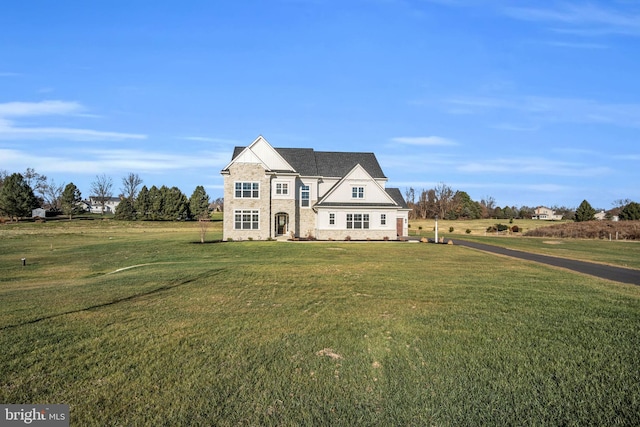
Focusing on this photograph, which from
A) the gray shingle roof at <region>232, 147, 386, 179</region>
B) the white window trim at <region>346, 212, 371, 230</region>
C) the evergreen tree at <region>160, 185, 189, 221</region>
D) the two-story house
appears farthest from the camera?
the evergreen tree at <region>160, 185, 189, 221</region>

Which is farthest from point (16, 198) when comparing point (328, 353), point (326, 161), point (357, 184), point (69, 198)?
point (328, 353)

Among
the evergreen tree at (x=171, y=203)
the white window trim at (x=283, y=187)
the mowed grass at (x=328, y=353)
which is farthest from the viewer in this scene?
the evergreen tree at (x=171, y=203)

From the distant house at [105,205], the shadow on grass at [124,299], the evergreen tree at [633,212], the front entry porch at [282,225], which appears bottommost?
the shadow on grass at [124,299]

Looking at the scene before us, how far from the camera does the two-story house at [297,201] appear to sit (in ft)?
123

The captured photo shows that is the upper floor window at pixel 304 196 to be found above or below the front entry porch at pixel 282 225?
above

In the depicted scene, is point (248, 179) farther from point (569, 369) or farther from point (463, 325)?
point (569, 369)

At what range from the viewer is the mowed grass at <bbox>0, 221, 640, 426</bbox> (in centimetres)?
516

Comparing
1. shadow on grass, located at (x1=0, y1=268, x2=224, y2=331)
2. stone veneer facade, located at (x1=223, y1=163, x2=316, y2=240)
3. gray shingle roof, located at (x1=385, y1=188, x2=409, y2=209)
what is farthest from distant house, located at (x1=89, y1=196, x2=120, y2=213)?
shadow on grass, located at (x1=0, y1=268, x2=224, y2=331)

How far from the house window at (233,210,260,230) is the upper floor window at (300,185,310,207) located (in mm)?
5301

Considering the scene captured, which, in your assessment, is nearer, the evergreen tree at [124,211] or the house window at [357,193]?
the house window at [357,193]

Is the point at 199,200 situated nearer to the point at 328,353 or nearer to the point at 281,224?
the point at 281,224

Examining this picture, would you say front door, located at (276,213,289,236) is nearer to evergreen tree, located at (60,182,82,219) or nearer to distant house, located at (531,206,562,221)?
evergreen tree, located at (60,182,82,219)

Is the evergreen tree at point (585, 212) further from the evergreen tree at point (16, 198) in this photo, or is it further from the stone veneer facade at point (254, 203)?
the evergreen tree at point (16, 198)

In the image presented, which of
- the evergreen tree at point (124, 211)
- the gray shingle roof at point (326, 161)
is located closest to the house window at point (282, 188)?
the gray shingle roof at point (326, 161)
